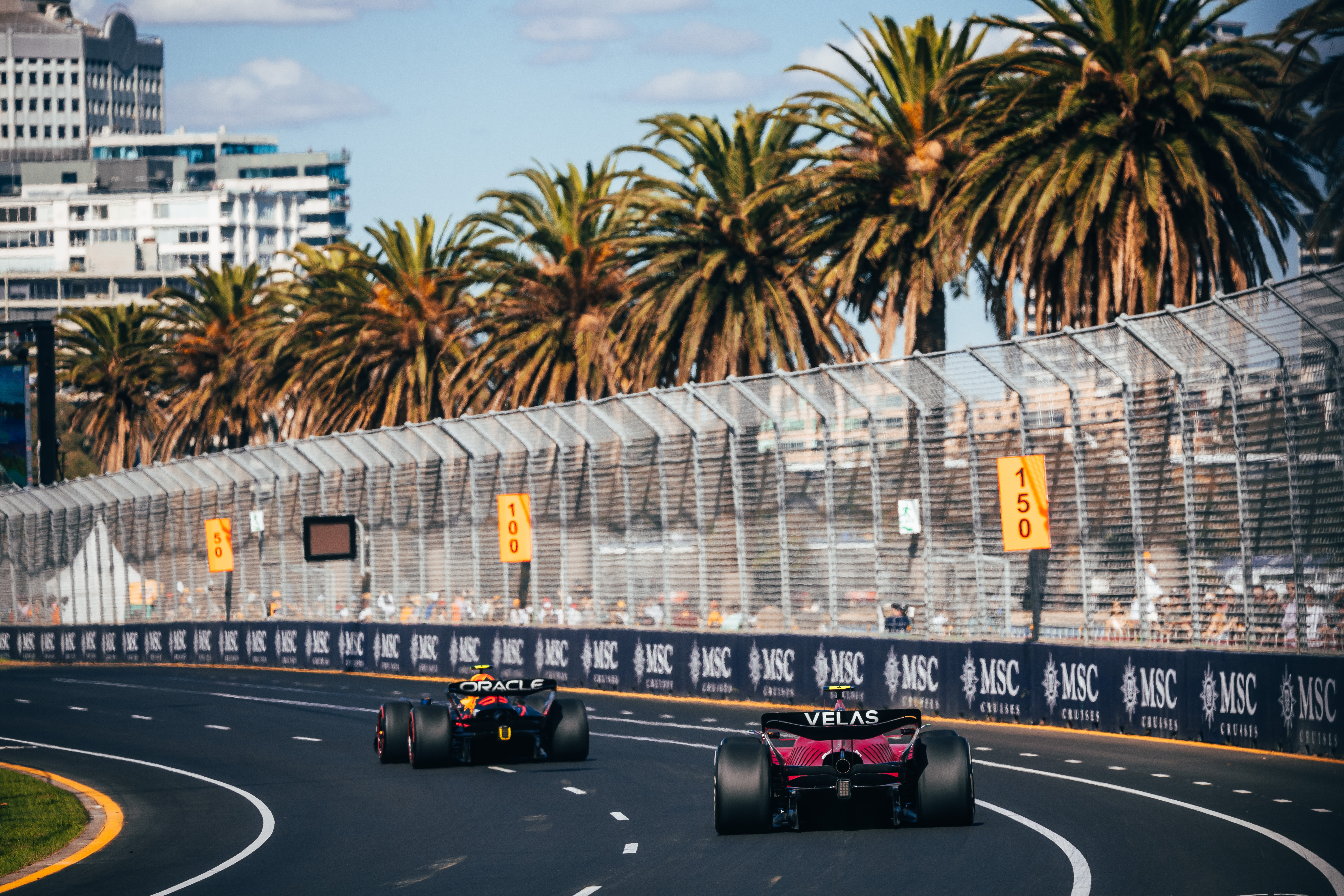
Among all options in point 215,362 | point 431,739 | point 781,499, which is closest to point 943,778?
point 431,739

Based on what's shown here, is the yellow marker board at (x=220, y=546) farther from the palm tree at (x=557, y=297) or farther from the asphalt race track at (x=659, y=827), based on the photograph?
the asphalt race track at (x=659, y=827)

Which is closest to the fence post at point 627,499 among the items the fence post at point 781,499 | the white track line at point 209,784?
the fence post at point 781,499

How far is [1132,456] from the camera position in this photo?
827 inches

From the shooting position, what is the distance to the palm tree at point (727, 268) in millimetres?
37000

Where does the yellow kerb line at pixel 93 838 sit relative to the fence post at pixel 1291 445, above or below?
below

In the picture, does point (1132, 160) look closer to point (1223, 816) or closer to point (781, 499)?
point (781, 499)

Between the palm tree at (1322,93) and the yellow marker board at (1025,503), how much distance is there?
8.70m

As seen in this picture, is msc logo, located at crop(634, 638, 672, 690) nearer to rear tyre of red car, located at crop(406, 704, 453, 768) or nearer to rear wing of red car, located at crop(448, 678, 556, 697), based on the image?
rear wing of red car, located at crop(448, 678, 556, 697)

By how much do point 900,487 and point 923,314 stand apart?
8.59 metres

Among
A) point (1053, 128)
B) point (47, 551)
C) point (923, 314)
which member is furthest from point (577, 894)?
point (47, 551)

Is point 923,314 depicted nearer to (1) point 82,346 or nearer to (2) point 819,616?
(2) point 819,616

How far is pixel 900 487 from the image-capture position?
25.0 m

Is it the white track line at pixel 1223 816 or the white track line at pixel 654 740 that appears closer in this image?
the white track line at pixel 1223 816

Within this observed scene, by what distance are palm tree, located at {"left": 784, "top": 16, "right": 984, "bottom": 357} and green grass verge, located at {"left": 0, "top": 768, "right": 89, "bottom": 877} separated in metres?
18.2
